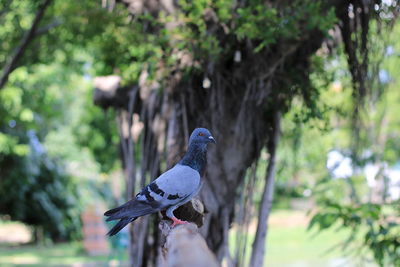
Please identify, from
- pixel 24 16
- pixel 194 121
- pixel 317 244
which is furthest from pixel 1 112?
pixel 317 244

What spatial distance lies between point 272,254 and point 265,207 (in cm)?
831

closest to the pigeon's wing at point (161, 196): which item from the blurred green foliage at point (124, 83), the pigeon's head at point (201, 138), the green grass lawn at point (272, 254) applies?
the pigeon's head at point (201, 138)

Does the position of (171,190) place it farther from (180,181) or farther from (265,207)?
(265,207)

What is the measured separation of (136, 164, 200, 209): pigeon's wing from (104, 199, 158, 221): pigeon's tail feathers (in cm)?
2

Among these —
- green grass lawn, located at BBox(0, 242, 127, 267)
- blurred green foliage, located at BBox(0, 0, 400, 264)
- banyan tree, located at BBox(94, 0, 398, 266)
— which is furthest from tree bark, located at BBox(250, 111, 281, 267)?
green grass lawn, located at BBox(0, 242, 127, 267)

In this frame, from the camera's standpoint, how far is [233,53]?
4.02 m

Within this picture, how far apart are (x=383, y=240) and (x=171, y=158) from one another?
1.63 meters

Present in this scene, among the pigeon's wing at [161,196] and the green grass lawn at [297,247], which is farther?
the green grass lawn at [297,247]

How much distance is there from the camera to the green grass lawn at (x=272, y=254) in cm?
1088

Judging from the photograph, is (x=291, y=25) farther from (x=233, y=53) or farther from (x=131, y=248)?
(x=131, y=248)

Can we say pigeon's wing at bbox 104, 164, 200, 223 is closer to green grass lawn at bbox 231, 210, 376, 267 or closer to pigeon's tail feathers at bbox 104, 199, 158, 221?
pigeon's tail feathers at bbox 104, 199, 158, 221

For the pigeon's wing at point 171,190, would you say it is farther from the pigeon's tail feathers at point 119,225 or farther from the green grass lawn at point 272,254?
the green grass lawn at point 272,254

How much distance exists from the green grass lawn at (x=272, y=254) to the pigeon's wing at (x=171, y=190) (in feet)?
21.0

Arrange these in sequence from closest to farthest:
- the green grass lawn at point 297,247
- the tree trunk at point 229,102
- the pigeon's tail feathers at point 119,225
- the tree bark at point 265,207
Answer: the pigeon's tail feathers at point 119,225 → the tree trunk at point 229,102 → the tree bark at point 265,207 → the green grass lawn at point 297,247
